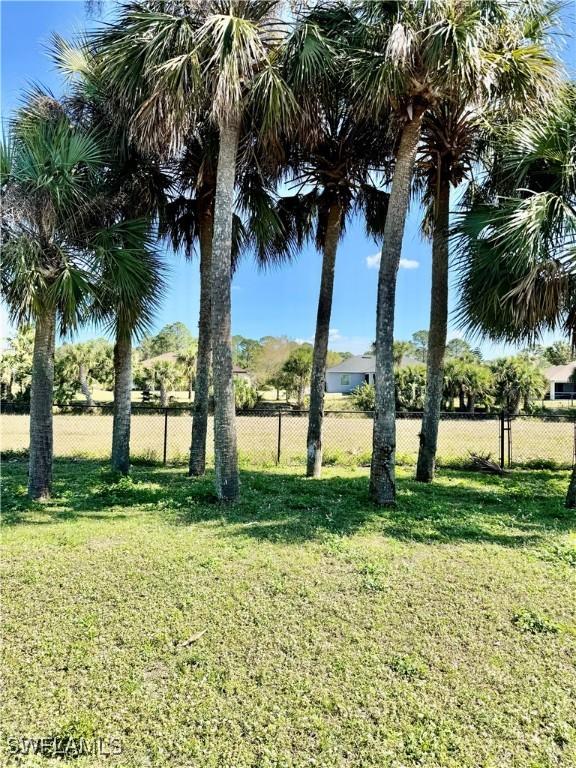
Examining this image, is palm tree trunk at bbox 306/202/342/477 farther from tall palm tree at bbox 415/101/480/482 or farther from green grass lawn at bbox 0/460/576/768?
green grass lawn at bbox 0/460/576/768

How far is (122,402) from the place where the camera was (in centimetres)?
823

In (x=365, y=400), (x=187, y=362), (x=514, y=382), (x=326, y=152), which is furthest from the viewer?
(x=187, y=362)

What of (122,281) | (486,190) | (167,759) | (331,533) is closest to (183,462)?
(122,281)

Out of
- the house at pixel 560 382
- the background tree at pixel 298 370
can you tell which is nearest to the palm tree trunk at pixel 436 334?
the background tree at pixel 298 370

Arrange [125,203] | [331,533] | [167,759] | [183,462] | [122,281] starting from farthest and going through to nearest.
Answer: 1. [183,462]
2. [125,203]
3. [122,281]
4. [331,533]
5. [167,759]

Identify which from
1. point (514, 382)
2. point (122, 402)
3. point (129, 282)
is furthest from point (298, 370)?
point (129, 282)

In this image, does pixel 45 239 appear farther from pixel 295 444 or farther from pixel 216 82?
pixel 295 444

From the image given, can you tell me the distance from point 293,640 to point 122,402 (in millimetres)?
6183

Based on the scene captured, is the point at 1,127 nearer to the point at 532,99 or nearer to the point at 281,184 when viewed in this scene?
the point at 281,184

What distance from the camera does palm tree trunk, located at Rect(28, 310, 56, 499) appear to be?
20.5ft

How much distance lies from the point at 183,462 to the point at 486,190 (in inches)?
317

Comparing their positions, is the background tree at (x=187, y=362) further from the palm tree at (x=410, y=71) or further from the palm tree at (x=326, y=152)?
the palm tree at (x=410, y=71)

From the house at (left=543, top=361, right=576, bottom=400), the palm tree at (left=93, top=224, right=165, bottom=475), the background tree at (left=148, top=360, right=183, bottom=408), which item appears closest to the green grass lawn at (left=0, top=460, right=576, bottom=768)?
the palm tree at (left=93, top=224, right=165, bottom=475)

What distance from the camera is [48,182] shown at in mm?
5750
